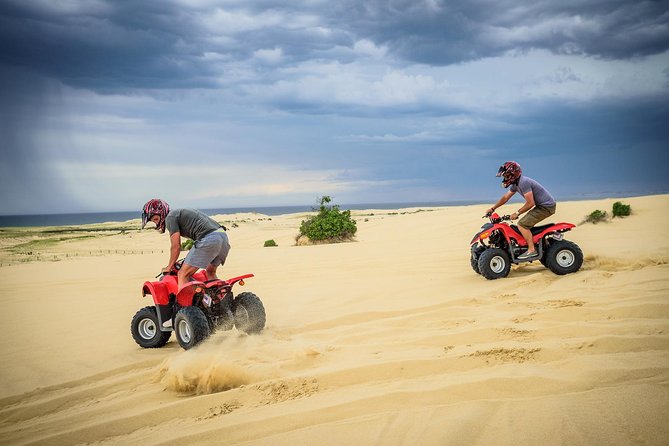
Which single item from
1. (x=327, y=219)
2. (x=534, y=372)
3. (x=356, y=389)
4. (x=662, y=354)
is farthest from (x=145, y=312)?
(x=327, y=219)

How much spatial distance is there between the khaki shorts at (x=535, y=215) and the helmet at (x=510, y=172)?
0.63m

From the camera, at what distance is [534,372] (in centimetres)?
371

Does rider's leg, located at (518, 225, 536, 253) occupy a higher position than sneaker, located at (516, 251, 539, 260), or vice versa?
rider's leg, located at (518, 225, 536, 253)

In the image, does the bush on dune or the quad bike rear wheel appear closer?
the quad bike rear wheel

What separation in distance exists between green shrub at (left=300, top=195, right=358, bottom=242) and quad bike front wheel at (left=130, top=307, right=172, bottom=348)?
14.4m

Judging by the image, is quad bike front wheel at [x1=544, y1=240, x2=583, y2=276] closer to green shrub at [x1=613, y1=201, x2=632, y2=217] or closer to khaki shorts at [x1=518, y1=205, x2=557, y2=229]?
khaki shorts at [x1=518, y1=205, x2=557, y2=229]

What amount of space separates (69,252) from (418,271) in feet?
65.4

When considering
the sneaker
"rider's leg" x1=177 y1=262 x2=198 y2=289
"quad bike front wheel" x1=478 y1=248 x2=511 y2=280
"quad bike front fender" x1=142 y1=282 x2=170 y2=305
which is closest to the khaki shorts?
the sneaker

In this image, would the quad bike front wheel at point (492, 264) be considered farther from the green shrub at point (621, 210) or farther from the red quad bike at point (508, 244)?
the green shrub at point (621, 210)

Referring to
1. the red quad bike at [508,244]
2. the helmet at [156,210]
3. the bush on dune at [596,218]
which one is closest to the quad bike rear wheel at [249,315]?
the helmet at [156,210]

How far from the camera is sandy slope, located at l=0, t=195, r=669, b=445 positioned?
10.2 feet

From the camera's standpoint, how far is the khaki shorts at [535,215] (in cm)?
820

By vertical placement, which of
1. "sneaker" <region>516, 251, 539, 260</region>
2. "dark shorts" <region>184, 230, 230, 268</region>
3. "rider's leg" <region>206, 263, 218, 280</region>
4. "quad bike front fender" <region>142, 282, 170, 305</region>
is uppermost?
"dark shorts" <region>184, 230, 230, 268</region>

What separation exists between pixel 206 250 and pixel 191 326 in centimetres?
90
